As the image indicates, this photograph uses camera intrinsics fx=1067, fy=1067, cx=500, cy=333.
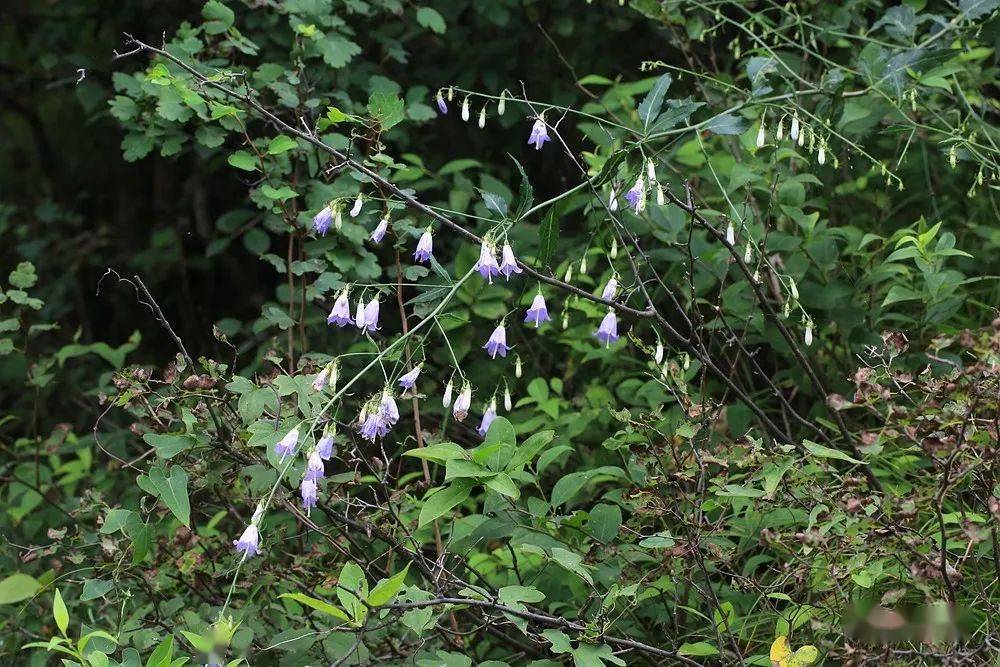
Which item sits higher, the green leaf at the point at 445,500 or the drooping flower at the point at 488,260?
the drooping flower at the point at 488,260

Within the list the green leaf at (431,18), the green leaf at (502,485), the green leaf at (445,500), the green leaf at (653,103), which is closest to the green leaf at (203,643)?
the green leaf at (445,500)

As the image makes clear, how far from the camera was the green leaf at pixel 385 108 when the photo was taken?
233 cm

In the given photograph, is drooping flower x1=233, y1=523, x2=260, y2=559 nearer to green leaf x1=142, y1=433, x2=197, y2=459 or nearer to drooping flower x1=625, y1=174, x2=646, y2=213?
green leaf x1=142, y1=433, x2=197, y2=459

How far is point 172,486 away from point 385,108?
3.02 ft

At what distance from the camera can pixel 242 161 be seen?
254cm

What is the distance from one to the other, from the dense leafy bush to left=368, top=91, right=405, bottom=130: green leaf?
40 millimetres

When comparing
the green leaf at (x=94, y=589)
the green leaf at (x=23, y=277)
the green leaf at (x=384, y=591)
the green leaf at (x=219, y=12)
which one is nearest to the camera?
the green leaf at (x=384, y=591)

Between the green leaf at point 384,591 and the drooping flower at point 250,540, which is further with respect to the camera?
the drooping flower at point 250,540

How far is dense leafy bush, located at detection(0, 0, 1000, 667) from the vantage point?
6.40 ft

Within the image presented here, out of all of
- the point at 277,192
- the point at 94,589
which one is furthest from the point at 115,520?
the point at 277,192

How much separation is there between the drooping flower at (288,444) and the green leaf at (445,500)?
10.4 inches

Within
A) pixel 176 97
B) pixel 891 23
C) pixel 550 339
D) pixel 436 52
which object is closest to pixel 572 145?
pixel 436 52

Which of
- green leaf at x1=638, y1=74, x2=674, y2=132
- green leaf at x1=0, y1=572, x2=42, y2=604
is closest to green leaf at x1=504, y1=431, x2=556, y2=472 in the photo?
green leaf at x1=638, y1=74, x2=674, y2=132

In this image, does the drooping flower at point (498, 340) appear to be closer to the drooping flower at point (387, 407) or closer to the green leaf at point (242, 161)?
the drooping flower at point (387, 407)
